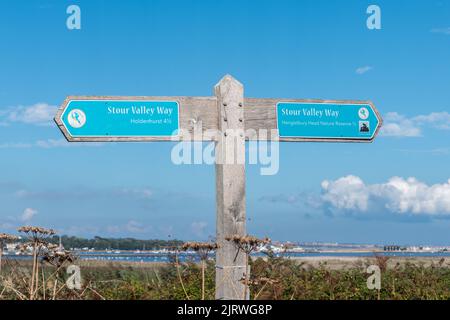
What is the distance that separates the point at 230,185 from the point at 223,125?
0.67 m

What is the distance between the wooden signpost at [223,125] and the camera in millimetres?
7148

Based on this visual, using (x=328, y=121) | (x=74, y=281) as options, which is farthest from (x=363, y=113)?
(x=74, y=281)

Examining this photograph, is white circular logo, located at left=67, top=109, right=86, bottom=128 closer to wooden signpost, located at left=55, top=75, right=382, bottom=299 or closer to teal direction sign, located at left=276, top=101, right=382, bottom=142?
wooden signpost, located at left=55, top=75, right=382, bottom=299

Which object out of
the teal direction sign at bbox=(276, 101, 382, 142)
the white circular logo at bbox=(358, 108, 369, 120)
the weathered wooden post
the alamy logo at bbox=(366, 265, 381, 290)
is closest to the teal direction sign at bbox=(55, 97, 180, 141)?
the weathered wooden post

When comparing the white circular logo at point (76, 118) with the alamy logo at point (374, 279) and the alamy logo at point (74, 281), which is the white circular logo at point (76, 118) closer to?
the alamy logo at point (74, 281)

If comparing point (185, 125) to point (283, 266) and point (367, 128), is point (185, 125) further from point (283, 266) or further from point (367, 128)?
point (283, 266)

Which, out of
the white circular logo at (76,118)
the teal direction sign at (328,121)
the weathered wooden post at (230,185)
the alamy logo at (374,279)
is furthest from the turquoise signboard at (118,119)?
the alamy logo at (374,279)

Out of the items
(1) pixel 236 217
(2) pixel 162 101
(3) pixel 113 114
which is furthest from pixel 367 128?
(3) pixel 113 114

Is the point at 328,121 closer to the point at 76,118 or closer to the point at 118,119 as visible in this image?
the point at 118,119

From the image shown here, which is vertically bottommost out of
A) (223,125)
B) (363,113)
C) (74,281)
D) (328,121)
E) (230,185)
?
(74,281)

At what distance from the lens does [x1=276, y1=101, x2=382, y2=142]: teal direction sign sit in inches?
304

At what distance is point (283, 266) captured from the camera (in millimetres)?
10289

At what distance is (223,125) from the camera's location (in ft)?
24.3
